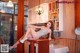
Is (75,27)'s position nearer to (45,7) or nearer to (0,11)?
(45,7)

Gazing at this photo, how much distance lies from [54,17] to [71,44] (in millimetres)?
914

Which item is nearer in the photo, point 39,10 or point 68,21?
point 68,21

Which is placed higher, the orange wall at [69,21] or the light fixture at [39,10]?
the light fixture at [39,10]

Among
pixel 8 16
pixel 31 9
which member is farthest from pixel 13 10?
pixel 31 9

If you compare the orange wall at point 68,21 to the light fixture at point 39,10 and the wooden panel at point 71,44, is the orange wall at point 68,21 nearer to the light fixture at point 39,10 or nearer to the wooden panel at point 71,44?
the wooden panel at point 71,44

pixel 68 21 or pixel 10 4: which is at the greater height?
pixel 10 4

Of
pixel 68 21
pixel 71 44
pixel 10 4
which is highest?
pixel 10 4

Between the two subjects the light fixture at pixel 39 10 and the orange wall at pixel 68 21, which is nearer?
the orange wall at pixel 68 21

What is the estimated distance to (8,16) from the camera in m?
5.31

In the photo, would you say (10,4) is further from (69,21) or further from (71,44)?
(71,44)

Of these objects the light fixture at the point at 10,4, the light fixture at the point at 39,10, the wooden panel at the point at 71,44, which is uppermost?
the light fixture at the point at 10,4

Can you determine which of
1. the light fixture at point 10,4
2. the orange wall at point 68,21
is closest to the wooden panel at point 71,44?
the orange wall at point 68,21

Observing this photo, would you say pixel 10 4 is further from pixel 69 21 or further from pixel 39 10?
pixel 69 21

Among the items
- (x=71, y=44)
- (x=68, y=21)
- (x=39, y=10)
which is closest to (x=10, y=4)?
(x=39, y=10)
